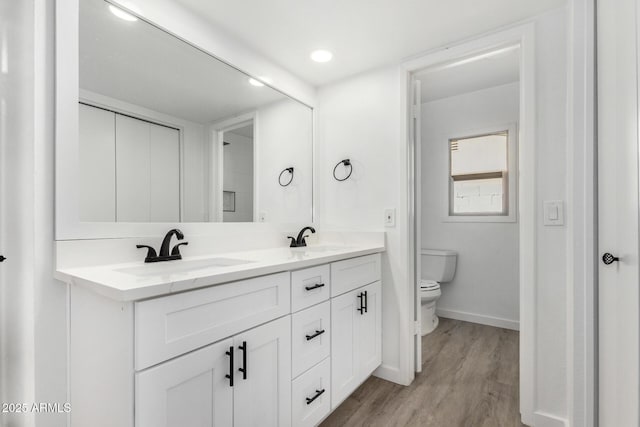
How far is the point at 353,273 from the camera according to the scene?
1.72m

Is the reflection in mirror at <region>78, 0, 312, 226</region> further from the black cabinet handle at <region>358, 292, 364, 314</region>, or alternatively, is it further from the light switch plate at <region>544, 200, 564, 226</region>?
the light switch plate at <region>544, 200, 564, 226</region>

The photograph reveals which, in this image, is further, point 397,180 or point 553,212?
point 397,180

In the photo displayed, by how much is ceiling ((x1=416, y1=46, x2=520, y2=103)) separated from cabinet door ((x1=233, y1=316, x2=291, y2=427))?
1.94 meters

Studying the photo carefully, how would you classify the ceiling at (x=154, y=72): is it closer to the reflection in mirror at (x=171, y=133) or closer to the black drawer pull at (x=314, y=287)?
the reflection in mirror at (x=171, y=133)

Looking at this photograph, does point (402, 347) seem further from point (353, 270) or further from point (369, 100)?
point (369, 100)

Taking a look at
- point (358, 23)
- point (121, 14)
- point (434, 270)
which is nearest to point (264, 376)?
point (121, 14)

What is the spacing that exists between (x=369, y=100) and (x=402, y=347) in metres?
1.64

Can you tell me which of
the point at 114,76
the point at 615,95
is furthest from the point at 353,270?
the point at 114,76

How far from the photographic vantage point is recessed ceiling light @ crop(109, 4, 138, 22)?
1.26 meters

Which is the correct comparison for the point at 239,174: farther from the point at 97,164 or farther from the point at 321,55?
the point at 321,55

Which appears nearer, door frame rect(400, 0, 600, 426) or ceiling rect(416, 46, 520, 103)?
door frame rect(400, 0, 600, 426)

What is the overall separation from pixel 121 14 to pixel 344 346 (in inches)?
72.2

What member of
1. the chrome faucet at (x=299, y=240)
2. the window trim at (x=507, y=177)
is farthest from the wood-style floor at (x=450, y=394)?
the window trim at (x=507, y=177)

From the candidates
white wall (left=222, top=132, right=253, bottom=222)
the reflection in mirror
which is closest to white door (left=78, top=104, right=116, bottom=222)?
the reflection in mirror
